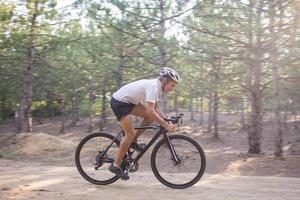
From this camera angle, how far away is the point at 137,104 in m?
6.03

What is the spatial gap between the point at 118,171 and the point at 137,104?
0.96m

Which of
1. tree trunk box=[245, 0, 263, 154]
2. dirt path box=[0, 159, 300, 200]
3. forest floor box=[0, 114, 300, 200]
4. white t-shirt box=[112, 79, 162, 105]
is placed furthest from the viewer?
tree trunk box=[245, 0, 263, 154]

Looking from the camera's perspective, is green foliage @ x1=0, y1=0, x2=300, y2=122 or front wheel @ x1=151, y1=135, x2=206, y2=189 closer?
front wheel @ x1=151, y1=135, x2=206, y2=189

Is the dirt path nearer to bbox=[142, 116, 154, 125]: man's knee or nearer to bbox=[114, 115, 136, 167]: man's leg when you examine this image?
bbox=[114, 115, 136, 167]: man's leg

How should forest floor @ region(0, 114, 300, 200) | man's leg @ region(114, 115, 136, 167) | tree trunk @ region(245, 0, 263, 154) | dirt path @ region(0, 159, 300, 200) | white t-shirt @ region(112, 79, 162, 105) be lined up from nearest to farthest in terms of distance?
dirt path @ region(0, 159, 300, 200) → forest floor @ region(0, 114, 300, 200) → white t-shirt @ region(112, 79, 162, 105) → man's leg @ region(114, 115, 136, 167) → tree trunk @ region(245, 0, 263, 154)

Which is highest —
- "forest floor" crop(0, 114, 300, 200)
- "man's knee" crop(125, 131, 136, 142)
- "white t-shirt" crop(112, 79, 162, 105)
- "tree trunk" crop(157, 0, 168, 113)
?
"tree trunk" crop(157, 0, 168, 113)

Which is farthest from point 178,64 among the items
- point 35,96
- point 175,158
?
point 35,96

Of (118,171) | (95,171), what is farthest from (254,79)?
(118,171)

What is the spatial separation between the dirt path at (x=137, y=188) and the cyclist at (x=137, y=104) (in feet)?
1.30

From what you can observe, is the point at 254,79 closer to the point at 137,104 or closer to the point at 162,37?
the point at 162,37

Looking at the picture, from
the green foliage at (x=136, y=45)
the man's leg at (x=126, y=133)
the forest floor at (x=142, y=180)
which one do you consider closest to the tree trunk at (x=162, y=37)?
the green foliage at (x=136, y=45)

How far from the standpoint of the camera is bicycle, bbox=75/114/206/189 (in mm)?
6020

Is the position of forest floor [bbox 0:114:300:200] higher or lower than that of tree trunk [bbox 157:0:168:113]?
lower

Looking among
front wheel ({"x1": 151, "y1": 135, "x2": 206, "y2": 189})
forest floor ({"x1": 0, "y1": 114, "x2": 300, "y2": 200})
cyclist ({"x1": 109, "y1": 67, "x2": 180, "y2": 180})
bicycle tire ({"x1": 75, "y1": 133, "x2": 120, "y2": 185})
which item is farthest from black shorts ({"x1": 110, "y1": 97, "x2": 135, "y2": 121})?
forest floor ({"x1": 0, "y1": 114, "x2": 300, "y2": 200})
